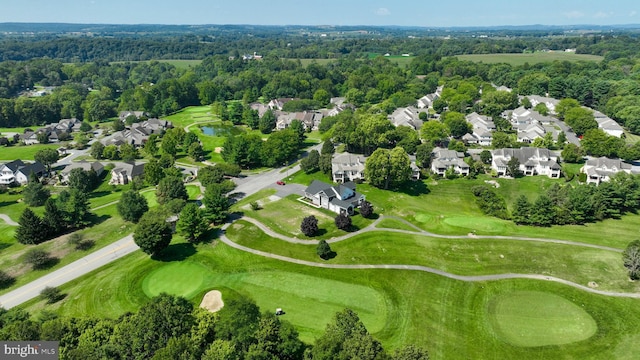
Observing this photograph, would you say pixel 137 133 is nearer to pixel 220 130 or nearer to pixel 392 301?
pixel 220 130

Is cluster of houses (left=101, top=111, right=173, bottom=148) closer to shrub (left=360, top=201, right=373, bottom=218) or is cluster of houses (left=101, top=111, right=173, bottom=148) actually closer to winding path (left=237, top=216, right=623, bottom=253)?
winding path (left=237, top=216, right=623, bottom=253)

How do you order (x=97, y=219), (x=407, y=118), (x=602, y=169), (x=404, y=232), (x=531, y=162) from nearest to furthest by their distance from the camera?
(x=404, y=232) < (x=97, y=219) < (x=602, y=169) < (x=531, y=162) < (x=407, y=118)

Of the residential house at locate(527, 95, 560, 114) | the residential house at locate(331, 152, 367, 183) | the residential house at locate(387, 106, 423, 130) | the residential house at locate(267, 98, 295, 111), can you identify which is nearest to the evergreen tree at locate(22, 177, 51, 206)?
A: the residential house at locate(331, 152, 367, 183)

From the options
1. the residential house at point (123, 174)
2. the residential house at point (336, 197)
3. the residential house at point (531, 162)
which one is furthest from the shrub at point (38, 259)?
the residential house at point (531, 162)

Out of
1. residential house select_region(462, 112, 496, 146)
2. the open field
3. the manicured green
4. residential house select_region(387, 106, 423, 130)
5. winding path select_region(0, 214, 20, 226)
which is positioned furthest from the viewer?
residential house select_region(387, 106, 423, 130)

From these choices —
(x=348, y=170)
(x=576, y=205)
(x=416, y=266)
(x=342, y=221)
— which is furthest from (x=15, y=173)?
(x=576, y=205)
